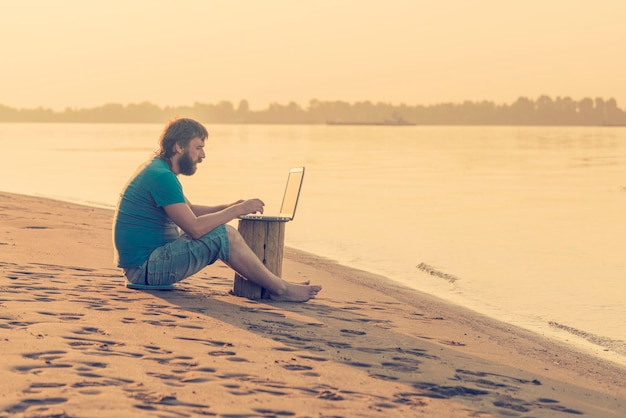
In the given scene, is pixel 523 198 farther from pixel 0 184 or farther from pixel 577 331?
pixel 577 331

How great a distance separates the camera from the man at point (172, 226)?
727 cm

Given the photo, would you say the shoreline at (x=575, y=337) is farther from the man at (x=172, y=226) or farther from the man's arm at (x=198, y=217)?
the man's arm at (x=198, y=217)

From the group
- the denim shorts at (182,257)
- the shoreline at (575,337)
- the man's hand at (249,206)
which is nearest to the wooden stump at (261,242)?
the denim shorts at (182,257)

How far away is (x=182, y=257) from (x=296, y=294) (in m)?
1.03

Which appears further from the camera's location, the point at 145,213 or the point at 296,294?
the point at 296,294

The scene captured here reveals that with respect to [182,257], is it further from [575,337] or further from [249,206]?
[575,337]

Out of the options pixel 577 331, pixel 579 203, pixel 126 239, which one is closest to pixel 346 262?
pixel 577 331

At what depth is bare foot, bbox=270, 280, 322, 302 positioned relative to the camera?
25.5ft

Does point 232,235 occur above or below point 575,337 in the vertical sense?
above

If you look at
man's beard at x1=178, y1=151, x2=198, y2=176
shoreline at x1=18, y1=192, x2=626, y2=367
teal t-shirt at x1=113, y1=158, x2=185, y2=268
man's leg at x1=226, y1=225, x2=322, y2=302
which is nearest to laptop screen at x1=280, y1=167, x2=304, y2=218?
man's leg at x1=226, y1=225, x2=322, y2=302

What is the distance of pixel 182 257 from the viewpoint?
7383 millimetres

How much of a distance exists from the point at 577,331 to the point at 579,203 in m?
17.9

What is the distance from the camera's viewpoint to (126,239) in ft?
24.4

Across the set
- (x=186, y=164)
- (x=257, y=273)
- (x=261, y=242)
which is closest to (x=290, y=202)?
(x=261, y=242)
